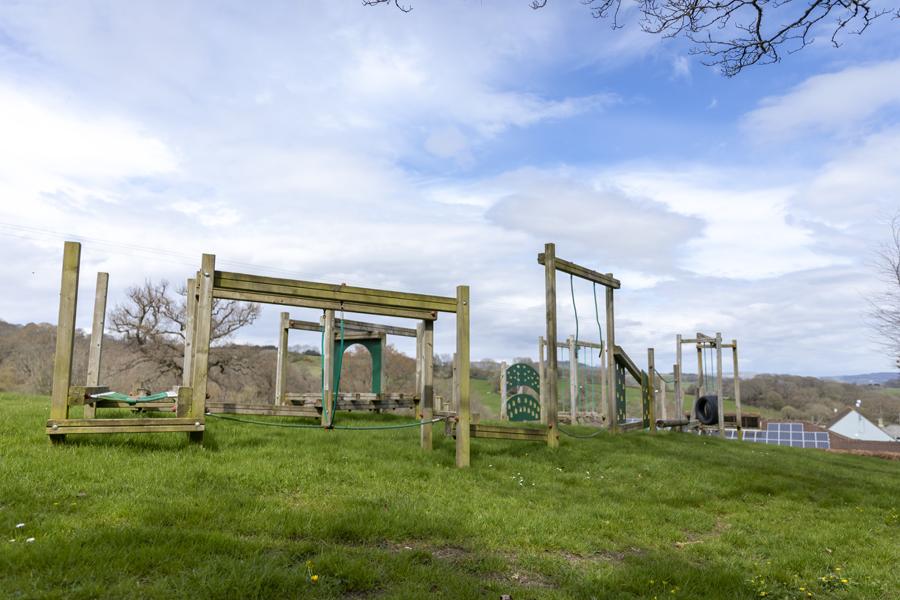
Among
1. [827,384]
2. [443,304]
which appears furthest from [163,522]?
[827,384]

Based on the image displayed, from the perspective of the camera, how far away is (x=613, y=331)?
13242 millimetres

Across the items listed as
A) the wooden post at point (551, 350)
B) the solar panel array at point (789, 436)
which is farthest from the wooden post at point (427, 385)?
the solar panel array at point (789, 436)

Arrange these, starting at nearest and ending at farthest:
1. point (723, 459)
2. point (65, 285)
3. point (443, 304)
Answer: point (65, 285) < point (443, 304) < point (723, 459)

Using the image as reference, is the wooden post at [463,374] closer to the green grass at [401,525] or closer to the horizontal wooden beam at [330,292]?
the horizontal wooden beam at [330,292]

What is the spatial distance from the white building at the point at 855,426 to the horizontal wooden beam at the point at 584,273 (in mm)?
49083

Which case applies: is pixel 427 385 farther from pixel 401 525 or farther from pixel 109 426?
pixel 109 426

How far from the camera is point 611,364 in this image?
13.2 m

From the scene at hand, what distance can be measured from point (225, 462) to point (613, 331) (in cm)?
846

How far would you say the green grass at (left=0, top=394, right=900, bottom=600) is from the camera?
4.22 metres

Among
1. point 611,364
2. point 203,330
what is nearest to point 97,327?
point 203,330

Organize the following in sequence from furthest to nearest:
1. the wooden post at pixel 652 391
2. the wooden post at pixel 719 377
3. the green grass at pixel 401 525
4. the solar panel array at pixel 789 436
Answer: the solar panel array at pixel 789 436
the wooden post at pixel 719 377
the wooden post at pixel 652 391
the green grass at pixel 401 525

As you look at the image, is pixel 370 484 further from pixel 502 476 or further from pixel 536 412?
pixel 536 412

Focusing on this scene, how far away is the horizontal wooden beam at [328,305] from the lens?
808 cm

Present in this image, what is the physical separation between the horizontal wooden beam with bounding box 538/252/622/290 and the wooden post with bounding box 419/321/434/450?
2824mm
